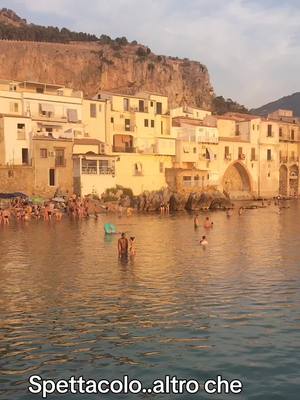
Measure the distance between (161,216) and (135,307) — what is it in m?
37.3

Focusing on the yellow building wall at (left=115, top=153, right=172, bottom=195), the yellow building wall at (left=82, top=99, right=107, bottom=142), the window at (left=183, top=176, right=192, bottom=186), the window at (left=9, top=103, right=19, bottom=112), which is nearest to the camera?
the window at (left=9, top=103, right=19, bottom=112)

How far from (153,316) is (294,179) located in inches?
3233

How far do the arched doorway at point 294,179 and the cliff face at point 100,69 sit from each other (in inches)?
1685

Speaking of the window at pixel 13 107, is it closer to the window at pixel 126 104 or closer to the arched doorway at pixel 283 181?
the window at pixel 126 104

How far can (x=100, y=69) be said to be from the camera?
12181 cm

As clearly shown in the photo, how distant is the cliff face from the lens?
117 m

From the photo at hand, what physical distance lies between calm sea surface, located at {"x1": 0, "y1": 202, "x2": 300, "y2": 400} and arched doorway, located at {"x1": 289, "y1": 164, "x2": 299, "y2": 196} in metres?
64.7

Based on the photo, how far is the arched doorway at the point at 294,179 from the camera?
90.9 m

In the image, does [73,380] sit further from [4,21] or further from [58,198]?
[4,21]

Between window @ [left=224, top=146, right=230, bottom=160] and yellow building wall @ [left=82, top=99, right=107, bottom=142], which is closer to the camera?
yellow building wall @ [left=82, top=99, right=107, bottom=142]

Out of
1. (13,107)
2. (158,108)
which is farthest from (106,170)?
(158,108)

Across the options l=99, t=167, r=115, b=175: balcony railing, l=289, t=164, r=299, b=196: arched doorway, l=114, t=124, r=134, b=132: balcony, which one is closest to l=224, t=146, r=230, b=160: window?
l=289, t=164, r=299, b=196: arched doorway

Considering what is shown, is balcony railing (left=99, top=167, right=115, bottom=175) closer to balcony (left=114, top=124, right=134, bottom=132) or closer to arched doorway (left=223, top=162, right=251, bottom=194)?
balcony (left=114, top=124, right=134, bottom=132)

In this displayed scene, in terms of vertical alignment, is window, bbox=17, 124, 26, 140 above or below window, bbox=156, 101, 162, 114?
below
